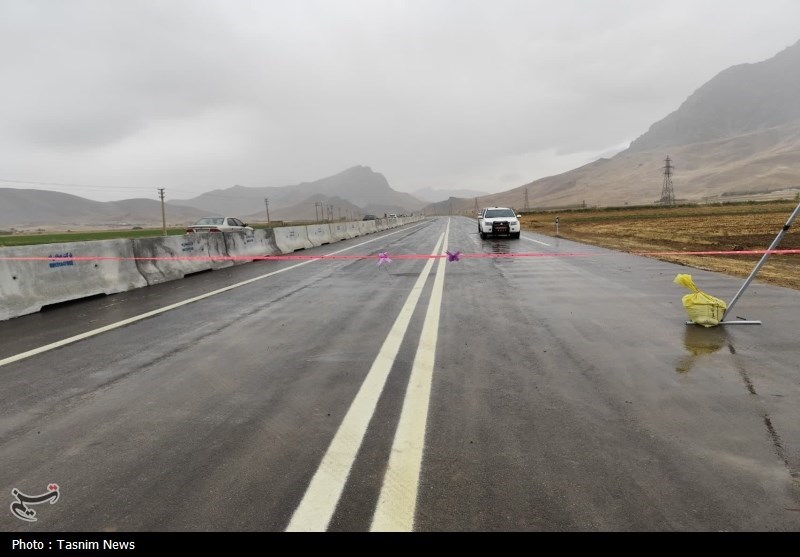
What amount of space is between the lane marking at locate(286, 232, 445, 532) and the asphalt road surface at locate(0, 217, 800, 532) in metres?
0.01

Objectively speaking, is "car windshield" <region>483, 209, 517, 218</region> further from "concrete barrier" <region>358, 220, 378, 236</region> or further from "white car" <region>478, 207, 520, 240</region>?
"concrete barrier" <region>358, 220, 378, 236</region>

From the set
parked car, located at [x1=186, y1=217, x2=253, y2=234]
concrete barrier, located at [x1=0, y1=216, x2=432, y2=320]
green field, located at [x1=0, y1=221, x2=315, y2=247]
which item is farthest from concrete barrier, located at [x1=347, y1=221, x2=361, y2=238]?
concrete barrier, located at [x1=0, y1=216, x2=432, y2=320]

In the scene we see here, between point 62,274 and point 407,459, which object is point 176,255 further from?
point 407,459

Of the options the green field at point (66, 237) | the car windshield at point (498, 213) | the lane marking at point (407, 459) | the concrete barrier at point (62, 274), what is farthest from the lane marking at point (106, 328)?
the green field at point (66, 237)

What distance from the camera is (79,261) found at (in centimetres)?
958

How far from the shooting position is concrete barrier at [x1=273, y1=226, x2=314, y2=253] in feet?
65.4

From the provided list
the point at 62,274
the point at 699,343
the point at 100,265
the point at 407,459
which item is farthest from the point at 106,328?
the point at 699,343

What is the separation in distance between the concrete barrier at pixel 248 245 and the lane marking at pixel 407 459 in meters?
12.5

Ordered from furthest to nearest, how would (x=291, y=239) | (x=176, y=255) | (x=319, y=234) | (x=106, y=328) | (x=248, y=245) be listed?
(x=319, y=234) < (x=291, y=239) < (x=248, y=245) < (x=176, y=255) < (x=106, y=328)

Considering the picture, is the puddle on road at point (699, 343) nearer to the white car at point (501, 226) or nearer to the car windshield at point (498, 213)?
the white car at point (501, 226)

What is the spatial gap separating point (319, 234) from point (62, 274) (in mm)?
16915

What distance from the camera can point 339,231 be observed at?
30500 millimetres

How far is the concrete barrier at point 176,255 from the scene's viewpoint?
37.5ft
